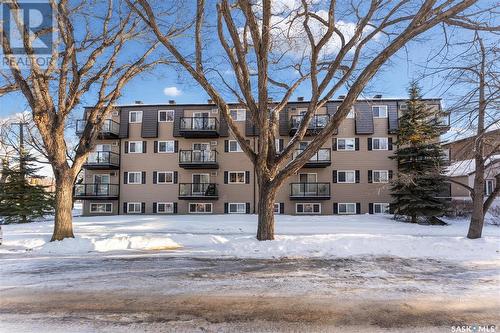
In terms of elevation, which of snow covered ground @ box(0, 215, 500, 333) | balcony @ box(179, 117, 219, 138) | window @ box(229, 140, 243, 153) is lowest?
snow covered ground @ box(0, 215, 500, 333)

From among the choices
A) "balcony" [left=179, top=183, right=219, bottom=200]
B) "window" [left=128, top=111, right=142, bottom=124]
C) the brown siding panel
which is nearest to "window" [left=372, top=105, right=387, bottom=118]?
"balcony" [left=179, top=183, right=219, bottom=200]

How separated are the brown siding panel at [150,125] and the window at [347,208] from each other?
53.0 feet

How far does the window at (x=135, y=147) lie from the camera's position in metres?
26.7

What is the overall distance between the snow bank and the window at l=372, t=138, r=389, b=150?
63.4 ft

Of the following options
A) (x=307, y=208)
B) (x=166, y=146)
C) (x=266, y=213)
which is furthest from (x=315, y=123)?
(x=266, y=213)

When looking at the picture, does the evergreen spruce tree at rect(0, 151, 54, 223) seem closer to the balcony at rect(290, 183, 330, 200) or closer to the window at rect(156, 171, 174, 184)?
the window at rect(156, 171, 174, 184)

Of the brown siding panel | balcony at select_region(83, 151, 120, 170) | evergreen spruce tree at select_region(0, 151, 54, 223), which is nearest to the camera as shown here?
evergreen spruce tree at select_region(0, 151, 54, 223)

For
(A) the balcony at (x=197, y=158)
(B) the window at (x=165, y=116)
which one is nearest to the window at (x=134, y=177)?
(A) the balcony at (x=197, y=158)

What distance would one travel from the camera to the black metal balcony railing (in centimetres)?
2552

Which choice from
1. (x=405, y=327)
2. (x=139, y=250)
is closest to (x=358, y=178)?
(x=139, y=250)

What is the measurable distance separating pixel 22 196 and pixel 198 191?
12581 mm

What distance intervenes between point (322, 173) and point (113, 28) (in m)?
18.3

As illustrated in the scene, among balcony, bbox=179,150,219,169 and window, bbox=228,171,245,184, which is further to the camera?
window, bbox=228,171,245,184

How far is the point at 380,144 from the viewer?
2486cm
